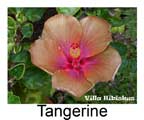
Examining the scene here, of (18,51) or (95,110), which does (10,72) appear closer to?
(18,51)

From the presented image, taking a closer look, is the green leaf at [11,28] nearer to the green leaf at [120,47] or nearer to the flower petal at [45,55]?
the flower petal at [45,55]

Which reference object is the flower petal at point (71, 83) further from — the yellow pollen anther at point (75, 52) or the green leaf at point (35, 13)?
the green leaf at point (35, 13)

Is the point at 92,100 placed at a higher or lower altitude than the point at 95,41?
lower

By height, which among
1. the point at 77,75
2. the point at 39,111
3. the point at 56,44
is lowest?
the point at 39,111

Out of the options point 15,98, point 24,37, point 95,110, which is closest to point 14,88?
point 15,98

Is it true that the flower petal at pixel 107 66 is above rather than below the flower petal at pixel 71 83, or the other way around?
above

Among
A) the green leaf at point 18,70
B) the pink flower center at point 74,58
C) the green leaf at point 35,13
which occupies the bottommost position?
the green leaf at point 18,70

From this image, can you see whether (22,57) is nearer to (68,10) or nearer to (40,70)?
(40,70)

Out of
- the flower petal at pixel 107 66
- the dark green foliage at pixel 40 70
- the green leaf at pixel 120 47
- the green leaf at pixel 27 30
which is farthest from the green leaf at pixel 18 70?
the green leaf at pixel 120 47
